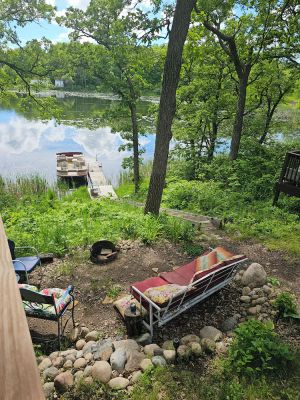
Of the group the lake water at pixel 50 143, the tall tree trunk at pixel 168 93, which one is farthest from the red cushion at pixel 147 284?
the lake water at pixel 50 143

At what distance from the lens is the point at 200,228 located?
7.67 m

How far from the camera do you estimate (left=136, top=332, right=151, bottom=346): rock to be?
13.3 ft

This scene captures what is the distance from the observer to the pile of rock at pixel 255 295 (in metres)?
4.52

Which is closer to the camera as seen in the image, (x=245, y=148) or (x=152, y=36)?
(x=152, y=36)

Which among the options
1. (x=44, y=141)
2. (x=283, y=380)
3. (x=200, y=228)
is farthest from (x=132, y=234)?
(x=44, y=141)

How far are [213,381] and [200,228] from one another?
4.58 meters

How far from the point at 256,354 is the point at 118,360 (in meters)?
1.57

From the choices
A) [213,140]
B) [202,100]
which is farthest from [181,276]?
[202,100]

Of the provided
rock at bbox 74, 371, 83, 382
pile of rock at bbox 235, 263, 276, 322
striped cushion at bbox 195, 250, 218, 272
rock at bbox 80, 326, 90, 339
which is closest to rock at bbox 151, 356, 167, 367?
rock at bbox 74, 371, 83, 382

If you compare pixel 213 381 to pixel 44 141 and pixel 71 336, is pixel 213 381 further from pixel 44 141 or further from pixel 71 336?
pixel 44 141

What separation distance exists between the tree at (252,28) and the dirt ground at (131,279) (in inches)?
288

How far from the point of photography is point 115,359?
3.63 m

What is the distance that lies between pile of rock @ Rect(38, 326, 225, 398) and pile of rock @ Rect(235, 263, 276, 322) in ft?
2.53

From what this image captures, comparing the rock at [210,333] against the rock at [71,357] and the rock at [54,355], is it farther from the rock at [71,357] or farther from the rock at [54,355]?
the rock at [54,355]
